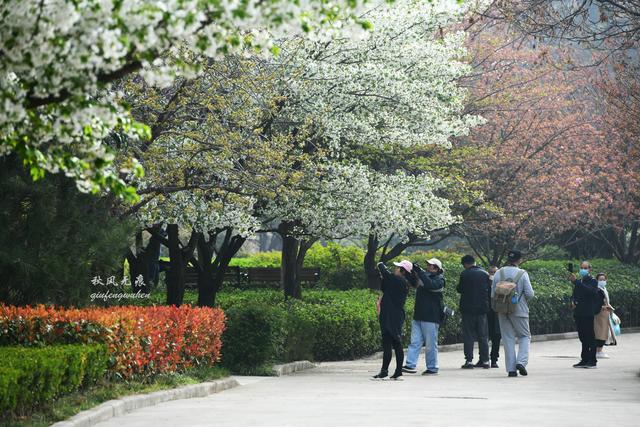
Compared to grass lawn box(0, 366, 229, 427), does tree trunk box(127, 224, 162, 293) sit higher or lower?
higher

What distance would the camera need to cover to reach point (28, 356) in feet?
34.4

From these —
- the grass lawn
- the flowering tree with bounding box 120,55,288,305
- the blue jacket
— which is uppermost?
the flowering tree with bounding box 120,55,288,305

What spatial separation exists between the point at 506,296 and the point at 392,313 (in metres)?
2.04

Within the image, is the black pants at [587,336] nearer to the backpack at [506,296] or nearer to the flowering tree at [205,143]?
the backpack at [506,296]

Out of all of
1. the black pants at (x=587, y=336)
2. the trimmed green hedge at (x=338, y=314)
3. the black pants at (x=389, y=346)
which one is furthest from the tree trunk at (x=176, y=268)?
the black pants at (x=587, y=336)

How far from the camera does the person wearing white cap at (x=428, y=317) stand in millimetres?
18266

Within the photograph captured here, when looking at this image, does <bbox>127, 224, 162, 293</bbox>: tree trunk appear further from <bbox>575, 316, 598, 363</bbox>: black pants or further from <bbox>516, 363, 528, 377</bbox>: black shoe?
<bbox>516, 363, 528, 377</bbox>: black shoe

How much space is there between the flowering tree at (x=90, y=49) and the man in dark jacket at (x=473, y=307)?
1320 centimetres

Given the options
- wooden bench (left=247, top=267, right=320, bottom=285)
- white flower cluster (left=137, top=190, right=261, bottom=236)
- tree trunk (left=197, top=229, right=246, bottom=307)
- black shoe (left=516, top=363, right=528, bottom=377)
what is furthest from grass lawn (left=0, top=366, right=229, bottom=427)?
wooden bench (left=247, top=267, right=320, bottom=285)

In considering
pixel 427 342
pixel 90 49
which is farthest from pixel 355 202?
pixel 90 49

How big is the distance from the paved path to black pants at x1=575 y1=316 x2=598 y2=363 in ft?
0.91

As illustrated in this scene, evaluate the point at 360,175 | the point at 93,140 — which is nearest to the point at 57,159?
the point at 93,140

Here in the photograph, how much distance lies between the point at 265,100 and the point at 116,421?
23.1 feet

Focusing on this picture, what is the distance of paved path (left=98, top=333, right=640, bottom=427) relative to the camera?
36.2 ft
